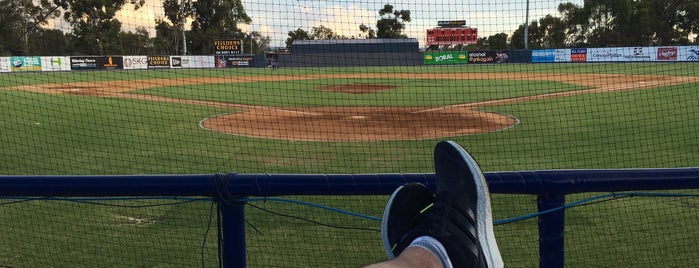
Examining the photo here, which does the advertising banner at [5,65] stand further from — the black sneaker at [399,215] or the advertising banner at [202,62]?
the black sneaker at [399,215]

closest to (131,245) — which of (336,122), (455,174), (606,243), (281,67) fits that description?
(455,174)

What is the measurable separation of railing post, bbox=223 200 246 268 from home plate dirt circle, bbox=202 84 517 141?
7.24m

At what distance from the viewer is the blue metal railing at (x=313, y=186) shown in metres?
1.90

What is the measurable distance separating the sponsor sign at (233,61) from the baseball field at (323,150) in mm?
15438

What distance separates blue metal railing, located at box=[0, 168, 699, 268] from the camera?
190cm

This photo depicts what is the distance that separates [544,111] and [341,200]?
29.5 ft

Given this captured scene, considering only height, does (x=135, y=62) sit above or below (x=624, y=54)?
above

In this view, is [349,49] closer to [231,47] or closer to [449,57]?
[231,47]

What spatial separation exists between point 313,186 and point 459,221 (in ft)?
1.82

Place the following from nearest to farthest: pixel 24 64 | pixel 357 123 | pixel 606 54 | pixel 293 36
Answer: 1. pixel 293 36
2. pixel 357 123
3. pixel 606 54
4. pixel 24 64

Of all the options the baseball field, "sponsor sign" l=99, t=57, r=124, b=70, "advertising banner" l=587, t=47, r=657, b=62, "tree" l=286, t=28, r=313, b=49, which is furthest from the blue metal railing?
"sponsor sign" l=99, t=57, r=124, b=70

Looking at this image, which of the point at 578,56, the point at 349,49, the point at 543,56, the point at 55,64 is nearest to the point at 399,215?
the point at 349,49

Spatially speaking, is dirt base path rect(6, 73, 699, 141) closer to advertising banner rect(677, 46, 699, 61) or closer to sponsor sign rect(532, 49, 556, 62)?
advertising banner rect(677, 46, 699, 61)

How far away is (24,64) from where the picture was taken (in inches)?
1188
